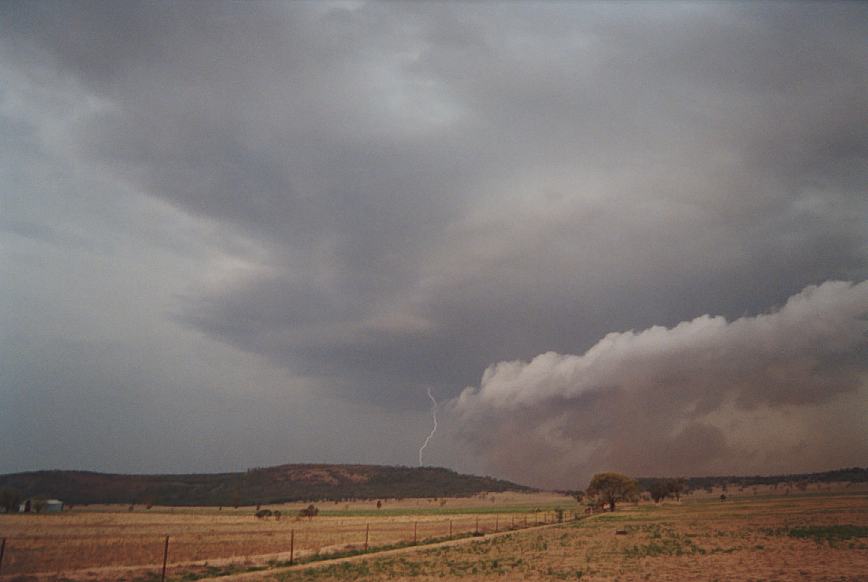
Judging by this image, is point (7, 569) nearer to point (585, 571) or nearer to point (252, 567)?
point (252, 567)

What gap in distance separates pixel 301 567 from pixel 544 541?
24334 mm

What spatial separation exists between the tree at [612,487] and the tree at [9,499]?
124 meters

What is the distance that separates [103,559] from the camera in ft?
127

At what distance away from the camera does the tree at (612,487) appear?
14200cm

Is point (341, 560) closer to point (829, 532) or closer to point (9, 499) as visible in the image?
point (829, 532)

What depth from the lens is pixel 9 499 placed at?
122 meters

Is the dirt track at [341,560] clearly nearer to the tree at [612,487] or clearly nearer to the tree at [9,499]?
the tree at [612,487]

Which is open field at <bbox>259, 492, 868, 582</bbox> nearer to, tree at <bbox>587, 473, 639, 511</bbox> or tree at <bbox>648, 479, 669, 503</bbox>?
tree at <bbox>587, 473, 639, 511</bbox>

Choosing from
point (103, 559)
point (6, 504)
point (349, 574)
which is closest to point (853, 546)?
point (349, 574)

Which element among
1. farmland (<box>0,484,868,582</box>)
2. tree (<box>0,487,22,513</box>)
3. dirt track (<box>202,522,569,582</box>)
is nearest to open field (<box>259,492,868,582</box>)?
farmland (<box>0,484,868,582</box>)

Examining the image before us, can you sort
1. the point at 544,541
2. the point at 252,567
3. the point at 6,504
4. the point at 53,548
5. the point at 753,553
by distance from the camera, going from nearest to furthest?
the point at 252,567 < the point at 753,553 < the point at 53,548 < the point at 544,541 < the point at 6,504

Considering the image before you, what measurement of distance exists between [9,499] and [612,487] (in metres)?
129

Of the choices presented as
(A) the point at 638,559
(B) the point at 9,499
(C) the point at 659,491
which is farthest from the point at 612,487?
(B) the point at 9,499

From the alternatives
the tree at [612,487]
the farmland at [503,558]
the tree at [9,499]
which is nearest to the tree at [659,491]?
the tree at [612,487]
